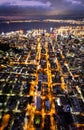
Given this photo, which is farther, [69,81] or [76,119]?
[69,81]

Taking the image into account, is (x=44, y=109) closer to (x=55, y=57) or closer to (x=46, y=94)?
(x=46, y=94)

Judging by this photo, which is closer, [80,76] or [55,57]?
[80,76]

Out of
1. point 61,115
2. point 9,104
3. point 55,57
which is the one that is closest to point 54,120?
point 61,115

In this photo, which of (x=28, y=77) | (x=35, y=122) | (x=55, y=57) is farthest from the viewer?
(x=55, y=57)

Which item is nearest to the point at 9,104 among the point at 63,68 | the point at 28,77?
the point at 28,77

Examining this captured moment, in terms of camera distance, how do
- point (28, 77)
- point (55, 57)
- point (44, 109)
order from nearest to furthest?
1. point (44, 109)
2. point (28, 77)
3. point (55, 57)

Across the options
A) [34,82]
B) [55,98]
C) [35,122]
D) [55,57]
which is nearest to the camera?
[35,122]

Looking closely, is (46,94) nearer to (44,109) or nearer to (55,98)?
(55,98)

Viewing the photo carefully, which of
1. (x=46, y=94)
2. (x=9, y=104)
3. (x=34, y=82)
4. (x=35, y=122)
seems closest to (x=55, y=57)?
(x=34, y=82)

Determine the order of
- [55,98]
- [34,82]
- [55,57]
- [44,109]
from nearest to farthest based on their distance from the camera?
1. [44,109]
2. [55,98]
3. [34,82]
4. [55,57]
